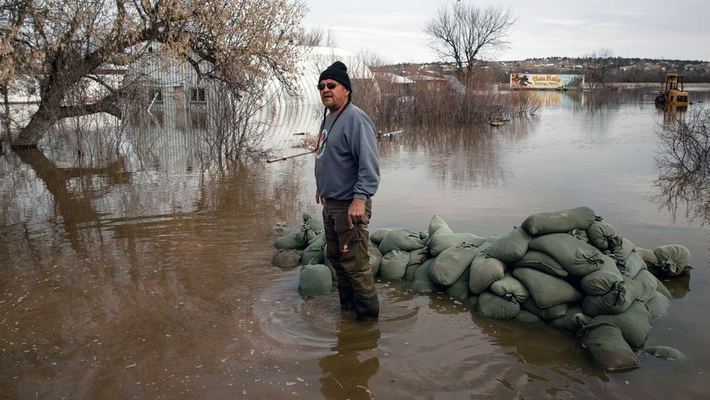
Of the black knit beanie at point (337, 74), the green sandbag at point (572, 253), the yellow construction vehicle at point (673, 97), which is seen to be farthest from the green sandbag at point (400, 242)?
the yellow construction vehicle at point (673, 97)

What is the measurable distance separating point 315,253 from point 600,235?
253 cm

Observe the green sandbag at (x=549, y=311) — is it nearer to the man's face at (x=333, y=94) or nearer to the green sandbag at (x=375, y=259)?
the green sandbag at (x=375, y=259)

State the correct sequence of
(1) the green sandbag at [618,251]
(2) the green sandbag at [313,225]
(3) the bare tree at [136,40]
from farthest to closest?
(3) the bare tree at [136,40], (2) the green sandbag at [313,225], (1) the green sandbag at [618,251]

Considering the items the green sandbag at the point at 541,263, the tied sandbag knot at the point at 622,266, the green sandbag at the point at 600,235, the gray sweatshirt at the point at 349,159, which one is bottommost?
the tied sandbag knot at the point at 622,266

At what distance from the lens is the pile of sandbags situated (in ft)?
12.4

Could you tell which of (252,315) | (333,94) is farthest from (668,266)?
(252,315)

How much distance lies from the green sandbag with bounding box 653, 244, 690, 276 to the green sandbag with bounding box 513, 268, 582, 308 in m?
1.51

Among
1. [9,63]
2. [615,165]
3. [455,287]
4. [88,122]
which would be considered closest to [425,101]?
[615,165]

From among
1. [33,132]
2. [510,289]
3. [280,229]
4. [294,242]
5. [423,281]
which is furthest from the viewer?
[33,132]

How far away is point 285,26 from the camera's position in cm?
1501

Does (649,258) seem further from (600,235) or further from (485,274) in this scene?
(485,274)

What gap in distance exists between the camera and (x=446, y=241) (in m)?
5.10

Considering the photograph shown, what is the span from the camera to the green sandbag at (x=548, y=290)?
4.06m

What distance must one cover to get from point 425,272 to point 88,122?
13.4 meters
